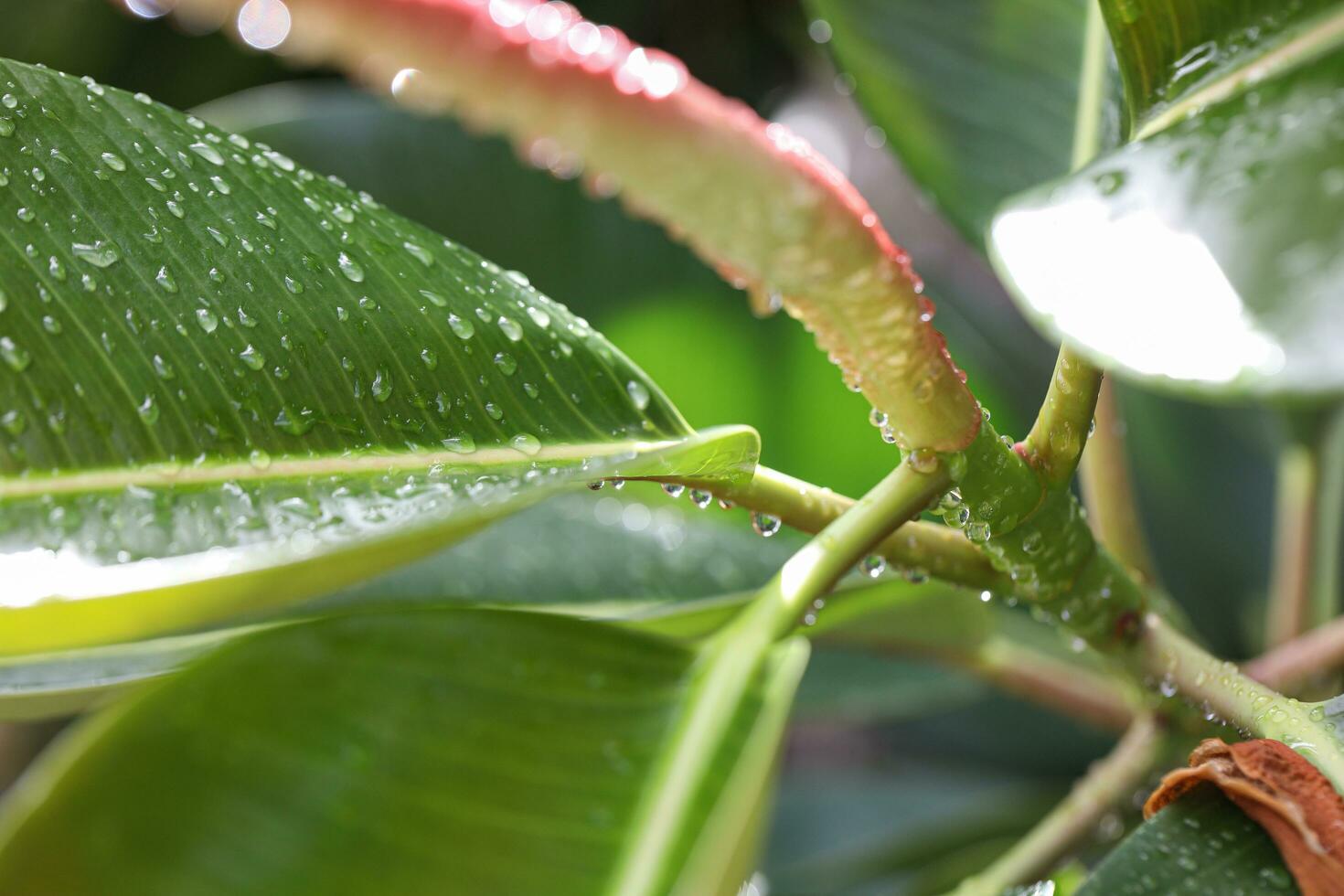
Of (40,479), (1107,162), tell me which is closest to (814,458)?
(1107,162)

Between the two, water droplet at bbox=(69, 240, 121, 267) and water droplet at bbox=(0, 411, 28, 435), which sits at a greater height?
water droplet at bbox=(69, 240, 121, 267)

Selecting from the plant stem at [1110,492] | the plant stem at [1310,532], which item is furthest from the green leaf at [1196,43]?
the plant stem at [1310,532]

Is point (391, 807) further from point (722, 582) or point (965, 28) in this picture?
point (965, 28)

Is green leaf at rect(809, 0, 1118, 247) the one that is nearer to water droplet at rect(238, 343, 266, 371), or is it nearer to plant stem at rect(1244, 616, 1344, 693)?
plant stem at rect(1244, 616, 1344, 693)

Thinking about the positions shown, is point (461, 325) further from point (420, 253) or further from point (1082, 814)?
point (1082, 814)

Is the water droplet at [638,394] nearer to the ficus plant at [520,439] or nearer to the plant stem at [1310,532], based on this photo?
the ficus plant at [520,439]

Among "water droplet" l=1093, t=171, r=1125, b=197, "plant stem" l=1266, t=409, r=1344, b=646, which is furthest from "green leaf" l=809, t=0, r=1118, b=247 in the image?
"water droplet" l=1093, t=171, r=1125, b=197
